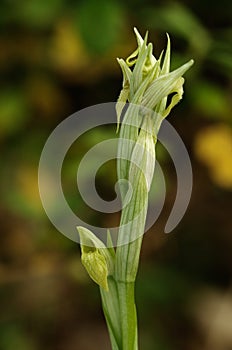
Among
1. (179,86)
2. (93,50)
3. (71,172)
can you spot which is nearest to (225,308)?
(71,172)

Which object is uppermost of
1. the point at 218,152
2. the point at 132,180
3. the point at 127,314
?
the point at 218,152

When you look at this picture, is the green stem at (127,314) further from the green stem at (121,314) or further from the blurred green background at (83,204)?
the blurred green background at (83,204)

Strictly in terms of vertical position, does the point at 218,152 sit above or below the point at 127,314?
above

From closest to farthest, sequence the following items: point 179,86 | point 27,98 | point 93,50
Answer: point 179,86 < point 93,50 < point 27,98

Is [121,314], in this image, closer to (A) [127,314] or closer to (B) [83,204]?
(A) [127,314]

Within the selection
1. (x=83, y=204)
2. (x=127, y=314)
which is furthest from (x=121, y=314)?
(x=83, y=204)

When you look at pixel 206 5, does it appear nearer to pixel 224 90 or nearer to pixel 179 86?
pixel 224 90

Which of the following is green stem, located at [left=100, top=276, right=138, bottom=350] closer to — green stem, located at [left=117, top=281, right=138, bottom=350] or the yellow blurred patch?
green stem, located at [left=117, top=281, right=138, bottom=350]
